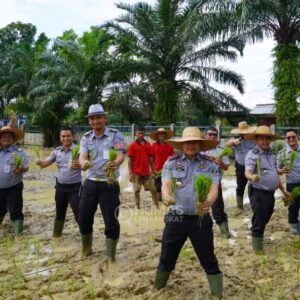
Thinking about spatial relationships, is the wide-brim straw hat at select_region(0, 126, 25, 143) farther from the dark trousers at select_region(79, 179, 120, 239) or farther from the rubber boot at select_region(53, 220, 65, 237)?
the dark trousers at select_region(79, 179, 120, 239)

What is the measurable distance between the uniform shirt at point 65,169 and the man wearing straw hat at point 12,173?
484 millimetres

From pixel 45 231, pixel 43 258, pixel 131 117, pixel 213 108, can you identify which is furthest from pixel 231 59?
pixel 43 258

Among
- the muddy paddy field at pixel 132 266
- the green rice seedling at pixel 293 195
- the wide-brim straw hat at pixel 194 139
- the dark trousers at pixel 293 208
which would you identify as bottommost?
the muddy paddy field at pixel 132 266

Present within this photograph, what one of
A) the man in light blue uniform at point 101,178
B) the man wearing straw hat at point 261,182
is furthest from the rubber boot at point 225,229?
the man in light blue uniform at point 101,178

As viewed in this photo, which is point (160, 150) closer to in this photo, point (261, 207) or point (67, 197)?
point (67, 197)

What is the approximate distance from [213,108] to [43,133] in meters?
12.4

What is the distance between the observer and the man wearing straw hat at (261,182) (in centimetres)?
507

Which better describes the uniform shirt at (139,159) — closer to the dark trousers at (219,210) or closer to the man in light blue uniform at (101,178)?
the dark trousers at (219,210)

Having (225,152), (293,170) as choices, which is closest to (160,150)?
(225,152)

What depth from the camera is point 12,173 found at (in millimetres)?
6059

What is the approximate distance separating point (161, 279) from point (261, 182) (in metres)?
1.84

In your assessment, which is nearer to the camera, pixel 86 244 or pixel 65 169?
pixel 86 244

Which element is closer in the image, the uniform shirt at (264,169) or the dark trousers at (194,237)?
the dark trousers at (194,237)

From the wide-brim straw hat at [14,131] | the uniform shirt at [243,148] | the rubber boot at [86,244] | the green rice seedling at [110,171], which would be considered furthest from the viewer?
the uniform shirt at [243,148]
